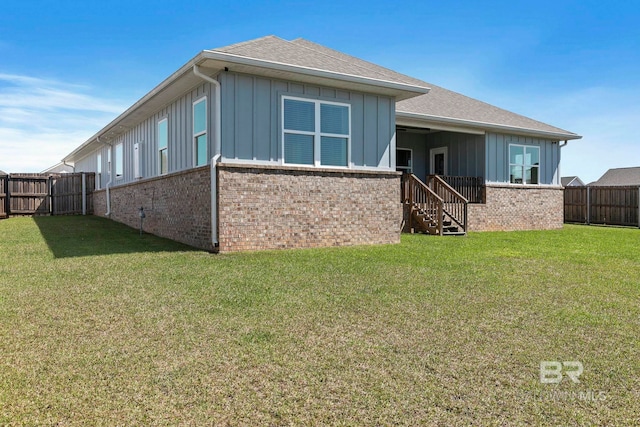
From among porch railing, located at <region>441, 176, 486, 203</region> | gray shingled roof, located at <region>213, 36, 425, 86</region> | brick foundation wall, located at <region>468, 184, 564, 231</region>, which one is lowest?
brick foundation wall, located at <region>468, 184, 564, 231</region>

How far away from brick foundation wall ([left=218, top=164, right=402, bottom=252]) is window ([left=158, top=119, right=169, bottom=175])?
3.81 m

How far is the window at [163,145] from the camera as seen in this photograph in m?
11.4

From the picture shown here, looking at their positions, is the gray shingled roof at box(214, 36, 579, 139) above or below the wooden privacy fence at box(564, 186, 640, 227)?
above

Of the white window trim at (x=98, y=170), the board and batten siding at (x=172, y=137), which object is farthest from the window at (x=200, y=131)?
the white window trim at (x=98, y=170)

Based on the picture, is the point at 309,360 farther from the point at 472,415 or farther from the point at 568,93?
the point at 568,93

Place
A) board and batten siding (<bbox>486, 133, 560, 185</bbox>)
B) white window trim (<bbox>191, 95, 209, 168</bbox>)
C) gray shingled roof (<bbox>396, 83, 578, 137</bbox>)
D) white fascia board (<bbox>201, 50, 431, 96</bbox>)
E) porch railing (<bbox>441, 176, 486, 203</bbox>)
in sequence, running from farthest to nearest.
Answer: board and batten siding (<bbox>486, 133, 560, 185</bbox>), porch railing (<bbox>441, 176, 486, 203</bbox>), gray shingled roof (<bbox>396, 83, 578, 137</bbox>), white window trim (<bbox>191, 95, 209, 168</bbox>), white fascia board (<bbox>201, 50, 431, 96</bbox>)

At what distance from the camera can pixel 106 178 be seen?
17312mm

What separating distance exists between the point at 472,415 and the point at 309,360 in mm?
1220

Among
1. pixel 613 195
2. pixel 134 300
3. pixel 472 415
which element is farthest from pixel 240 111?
pixel 613 195

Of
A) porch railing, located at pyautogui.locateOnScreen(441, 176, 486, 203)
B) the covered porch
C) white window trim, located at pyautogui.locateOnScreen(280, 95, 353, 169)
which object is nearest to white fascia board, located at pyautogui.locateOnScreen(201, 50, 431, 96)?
white window trim, located at pyautogui.locateOnScreen(280, 95, 353, 169)

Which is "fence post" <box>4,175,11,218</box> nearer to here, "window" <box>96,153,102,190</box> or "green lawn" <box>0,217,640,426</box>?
"window" <box>96,153,102,190</box>

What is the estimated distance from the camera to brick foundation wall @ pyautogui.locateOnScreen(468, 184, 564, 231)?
49.4ft

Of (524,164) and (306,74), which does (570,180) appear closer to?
(524,164)

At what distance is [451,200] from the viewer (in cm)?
1409
